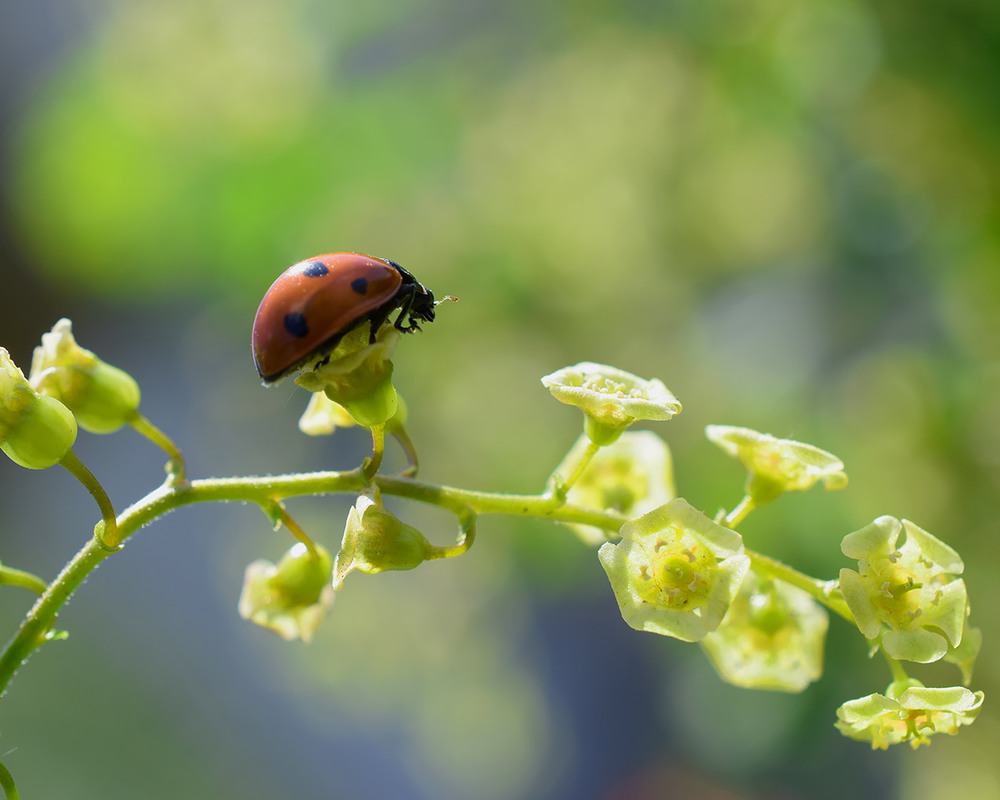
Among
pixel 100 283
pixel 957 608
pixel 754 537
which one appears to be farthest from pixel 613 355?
pixel 100 283

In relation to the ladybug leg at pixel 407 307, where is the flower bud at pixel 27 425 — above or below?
below

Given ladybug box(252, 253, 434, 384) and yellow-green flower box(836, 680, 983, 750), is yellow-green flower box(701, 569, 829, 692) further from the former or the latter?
ladybug box(252, 253, 434, 384)

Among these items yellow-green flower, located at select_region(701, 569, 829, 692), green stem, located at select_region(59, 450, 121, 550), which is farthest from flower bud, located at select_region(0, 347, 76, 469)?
yellow-green flower, located at select_region(701, 569, 829, 692)

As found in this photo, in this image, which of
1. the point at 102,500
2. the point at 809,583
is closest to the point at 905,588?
the point at 809,583

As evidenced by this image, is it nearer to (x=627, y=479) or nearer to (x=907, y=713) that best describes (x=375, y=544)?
(x=627, y=479)

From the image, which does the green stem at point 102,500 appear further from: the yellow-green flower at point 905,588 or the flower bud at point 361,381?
the yellow-green flower at point 905,588

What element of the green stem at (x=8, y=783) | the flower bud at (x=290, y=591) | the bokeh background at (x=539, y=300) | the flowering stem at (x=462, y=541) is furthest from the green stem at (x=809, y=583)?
the bokeh background at (x=539, y=300)

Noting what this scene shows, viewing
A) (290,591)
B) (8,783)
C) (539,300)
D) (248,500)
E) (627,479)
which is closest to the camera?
(8,783)
